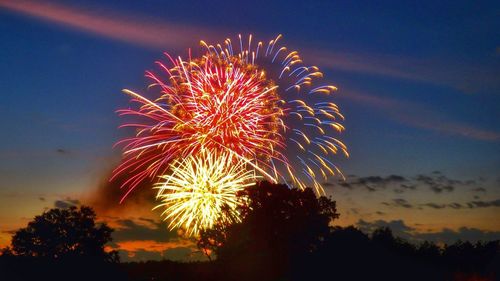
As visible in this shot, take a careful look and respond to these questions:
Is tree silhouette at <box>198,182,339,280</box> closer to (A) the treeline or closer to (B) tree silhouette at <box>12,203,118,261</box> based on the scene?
(A) the treeline

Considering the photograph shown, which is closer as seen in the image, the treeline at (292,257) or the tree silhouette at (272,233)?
the treeline at (292,257)

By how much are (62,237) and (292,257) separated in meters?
35.9

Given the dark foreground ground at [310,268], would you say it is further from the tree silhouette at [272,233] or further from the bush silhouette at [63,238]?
the bush silhouette at [63,238]

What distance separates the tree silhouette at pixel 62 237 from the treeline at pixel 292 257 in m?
6.73

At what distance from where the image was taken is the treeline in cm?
6134

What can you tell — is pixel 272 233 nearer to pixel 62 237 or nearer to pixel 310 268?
pixel 310 268

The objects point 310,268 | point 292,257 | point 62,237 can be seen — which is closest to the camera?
point 310,268

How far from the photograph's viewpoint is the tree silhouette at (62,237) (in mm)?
89438

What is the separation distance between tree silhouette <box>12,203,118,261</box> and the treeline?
6734 mm

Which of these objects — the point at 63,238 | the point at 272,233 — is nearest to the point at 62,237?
the point at 63,238

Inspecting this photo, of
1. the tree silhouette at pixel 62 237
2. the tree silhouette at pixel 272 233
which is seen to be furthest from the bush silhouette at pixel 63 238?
the tree silhouette at pixel 272 233

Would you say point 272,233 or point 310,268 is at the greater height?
point 272,233

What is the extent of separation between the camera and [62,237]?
297 ft

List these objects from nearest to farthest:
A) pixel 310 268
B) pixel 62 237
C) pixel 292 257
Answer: pixel 310 268, pixel 292 257, pixel 62 237
